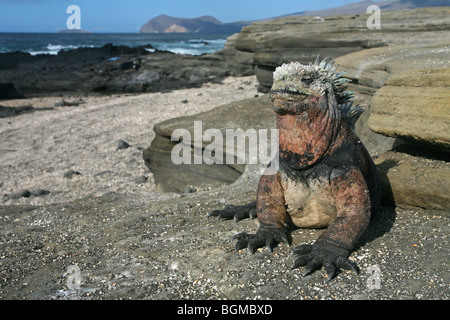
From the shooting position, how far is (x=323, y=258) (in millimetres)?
2900

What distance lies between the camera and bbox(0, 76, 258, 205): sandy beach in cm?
730

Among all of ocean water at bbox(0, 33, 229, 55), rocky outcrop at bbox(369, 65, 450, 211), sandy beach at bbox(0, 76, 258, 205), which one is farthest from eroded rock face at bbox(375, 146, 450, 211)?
ocean water at bbox(0, 33, 229, 55)

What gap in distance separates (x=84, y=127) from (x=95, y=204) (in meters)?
6.18

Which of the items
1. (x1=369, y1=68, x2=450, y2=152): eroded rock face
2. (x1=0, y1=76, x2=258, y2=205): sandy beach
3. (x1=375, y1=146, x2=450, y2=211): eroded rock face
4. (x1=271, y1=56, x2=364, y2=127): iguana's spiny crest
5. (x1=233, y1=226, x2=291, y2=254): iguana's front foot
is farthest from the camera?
(x1=0, y1=76, x2=258, y2=205): sandy beach

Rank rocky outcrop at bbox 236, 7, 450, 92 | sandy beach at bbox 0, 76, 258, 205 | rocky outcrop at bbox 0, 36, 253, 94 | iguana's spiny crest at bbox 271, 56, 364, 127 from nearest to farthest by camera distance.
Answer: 1. iguana's spiny crest at bbox 271, 56, 364, 127
2. sandy beach at bbox 0, 76, 258, 205
3. rocky outcrop at bbox 236, 7, 450, 92
4. rocky outcrop at bbox 0, 36, 253, 94

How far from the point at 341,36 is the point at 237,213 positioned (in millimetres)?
6490

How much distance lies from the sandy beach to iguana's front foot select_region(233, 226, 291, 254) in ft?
7.37

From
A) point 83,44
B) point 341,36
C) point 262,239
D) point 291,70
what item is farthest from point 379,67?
point 83,44

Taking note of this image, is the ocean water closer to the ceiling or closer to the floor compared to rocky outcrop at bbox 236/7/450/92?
closer to the ceiling

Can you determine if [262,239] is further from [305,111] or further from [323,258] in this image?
[305,111]

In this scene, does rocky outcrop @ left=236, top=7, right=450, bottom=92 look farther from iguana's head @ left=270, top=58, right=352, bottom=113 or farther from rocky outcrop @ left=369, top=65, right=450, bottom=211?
iguana's head @ left=270, top=58, right=352, bottom=113

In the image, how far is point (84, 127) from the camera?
35.2ft

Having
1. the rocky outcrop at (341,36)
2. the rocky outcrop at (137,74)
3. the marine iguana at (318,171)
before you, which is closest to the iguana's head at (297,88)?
the marine iguana at (318,171)
